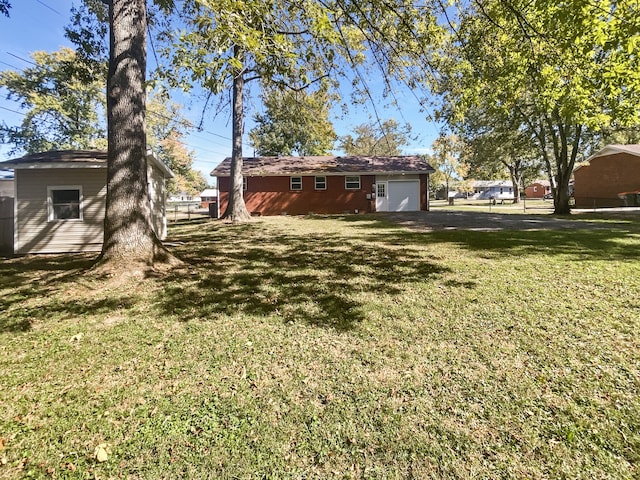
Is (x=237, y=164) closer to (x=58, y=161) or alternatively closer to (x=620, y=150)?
(x=58, y=161)

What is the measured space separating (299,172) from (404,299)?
714 inches

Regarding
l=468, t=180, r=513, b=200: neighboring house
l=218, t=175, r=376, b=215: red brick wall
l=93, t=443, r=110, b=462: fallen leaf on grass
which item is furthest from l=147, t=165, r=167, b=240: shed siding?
l=468, t=180, r=513, b=200: neighboring house

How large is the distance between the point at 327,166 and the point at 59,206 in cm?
1560

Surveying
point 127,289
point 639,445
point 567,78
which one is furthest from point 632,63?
point 127,289

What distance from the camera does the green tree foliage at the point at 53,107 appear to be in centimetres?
2958

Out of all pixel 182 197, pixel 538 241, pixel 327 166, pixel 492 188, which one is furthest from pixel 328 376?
pixel 182 197

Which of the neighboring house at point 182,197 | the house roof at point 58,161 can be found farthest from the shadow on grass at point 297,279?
the neighboring house at point 182,197

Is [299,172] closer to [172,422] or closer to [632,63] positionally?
[632,63]

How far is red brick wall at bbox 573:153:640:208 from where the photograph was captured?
24203mm

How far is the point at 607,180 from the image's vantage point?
84.2ft

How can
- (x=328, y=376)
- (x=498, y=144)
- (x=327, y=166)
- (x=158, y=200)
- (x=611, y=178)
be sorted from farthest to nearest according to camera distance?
(x=611, y=178)
(x=498, y=144)
(x=327, y=166)
(x=158, y=200)
(x=328, y=376)

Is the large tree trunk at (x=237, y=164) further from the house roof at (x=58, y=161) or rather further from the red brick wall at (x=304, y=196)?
the house roof at (x=58, y=161)

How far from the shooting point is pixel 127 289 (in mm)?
5086

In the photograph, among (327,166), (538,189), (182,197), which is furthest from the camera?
(182,197)
